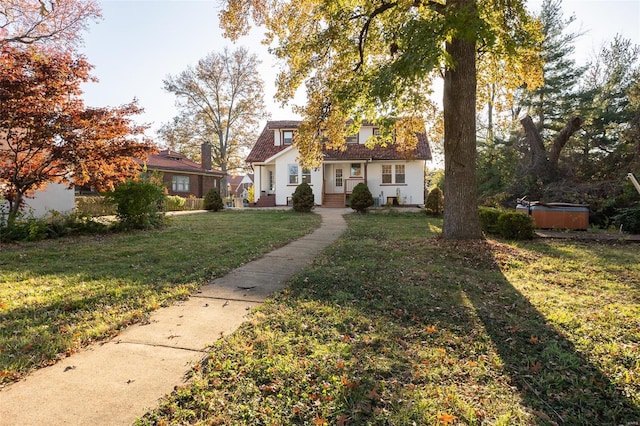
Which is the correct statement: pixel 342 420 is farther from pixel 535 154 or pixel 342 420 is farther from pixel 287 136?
pixel 287 136

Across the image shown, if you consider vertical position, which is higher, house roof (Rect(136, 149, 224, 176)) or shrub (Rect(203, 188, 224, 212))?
house roof (Rect(136, 149, 224, 176))

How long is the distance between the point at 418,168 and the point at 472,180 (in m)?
16.8

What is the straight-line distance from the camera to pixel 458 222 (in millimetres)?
8578

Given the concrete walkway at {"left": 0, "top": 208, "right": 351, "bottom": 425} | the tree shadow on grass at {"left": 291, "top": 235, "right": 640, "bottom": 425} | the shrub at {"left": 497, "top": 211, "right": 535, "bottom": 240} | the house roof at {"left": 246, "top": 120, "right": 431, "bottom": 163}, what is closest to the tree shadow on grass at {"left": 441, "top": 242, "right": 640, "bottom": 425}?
the tree shadow on grass at {"left": 291, "top": 235, "right": 640, "bottom": 425}

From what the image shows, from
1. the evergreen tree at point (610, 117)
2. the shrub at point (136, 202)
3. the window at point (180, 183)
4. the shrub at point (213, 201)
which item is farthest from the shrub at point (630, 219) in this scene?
the window at point (180, 183)

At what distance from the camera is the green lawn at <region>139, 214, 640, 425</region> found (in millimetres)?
2480

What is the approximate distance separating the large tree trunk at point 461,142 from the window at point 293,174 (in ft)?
58.0

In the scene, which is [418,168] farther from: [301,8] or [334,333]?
[334,333]

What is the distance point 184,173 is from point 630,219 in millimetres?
31475

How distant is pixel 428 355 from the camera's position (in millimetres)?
3309

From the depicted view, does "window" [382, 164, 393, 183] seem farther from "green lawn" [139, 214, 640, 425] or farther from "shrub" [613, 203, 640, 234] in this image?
"green lawn" [139, 214, 640, 425]

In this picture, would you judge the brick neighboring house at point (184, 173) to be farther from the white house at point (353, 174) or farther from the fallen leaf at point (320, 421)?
the fallen leaf at point (320, 421)

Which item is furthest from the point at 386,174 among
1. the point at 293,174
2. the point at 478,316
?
the point at 478,316

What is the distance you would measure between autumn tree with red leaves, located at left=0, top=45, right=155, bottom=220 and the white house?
49.5 ft
